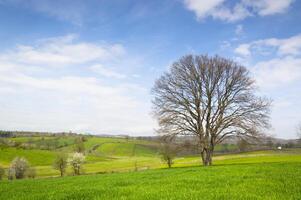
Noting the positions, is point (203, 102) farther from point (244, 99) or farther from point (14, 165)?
point (14, 165)

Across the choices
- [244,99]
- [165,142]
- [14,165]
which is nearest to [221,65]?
[244,99]

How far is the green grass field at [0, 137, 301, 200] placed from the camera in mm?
9281

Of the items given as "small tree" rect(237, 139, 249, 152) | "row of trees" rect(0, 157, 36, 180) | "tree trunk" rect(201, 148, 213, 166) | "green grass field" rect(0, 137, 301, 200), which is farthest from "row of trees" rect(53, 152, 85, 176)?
"small tree" rect(237, 139, 249, 152)

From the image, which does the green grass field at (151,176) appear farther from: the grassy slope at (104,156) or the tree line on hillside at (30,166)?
the tree line on hillside at (30,166)

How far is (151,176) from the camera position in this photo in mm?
17844

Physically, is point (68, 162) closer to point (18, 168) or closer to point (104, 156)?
point (18, 168)

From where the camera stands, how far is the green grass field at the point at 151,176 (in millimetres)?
9281

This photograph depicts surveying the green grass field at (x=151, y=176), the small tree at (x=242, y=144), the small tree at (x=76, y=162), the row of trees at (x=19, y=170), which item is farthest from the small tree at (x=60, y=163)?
the small tree at (x=242, y=144)

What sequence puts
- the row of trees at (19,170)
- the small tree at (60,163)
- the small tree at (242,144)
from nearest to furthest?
1. the small tree at (242,144)
2. the row of trees at (19,170)
3. the small tree at (60,163)

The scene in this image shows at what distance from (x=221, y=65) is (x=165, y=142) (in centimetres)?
1132

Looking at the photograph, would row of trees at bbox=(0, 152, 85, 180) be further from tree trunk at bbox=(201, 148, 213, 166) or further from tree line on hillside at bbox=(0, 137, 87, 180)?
tree trunk at bbox=(201, 148, 213, 166)

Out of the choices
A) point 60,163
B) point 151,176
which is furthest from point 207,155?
point 60,163

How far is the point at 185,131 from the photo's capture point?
3494 cm

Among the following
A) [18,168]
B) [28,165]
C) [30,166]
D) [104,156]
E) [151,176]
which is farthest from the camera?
[104,156]
